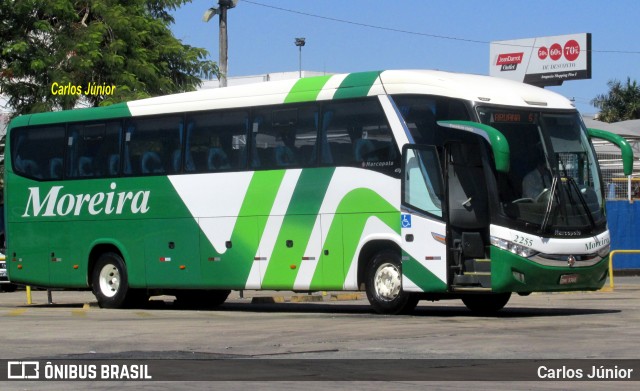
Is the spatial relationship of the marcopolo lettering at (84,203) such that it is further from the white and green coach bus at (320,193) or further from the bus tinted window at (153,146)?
the bus tinted window at (153,146)

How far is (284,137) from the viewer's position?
2014 cm

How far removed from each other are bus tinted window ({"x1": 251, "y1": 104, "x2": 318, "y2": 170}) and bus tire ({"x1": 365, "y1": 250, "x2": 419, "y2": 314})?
1.97 metres

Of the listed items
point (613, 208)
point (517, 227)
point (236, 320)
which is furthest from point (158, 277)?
point (613, 208)

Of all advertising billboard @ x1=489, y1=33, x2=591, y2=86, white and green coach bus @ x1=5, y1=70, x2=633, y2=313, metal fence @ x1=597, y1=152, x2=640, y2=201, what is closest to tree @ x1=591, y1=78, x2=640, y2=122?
advertising billboard @ x1=489, y1=33, x2=591, y2=86

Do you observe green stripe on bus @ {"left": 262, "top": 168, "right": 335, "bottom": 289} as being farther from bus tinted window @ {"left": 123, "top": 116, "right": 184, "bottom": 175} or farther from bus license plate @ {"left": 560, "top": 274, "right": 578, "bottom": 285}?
bus license plate @ {"left": 560, "top": 274, "right": 578, "bottom": 285}

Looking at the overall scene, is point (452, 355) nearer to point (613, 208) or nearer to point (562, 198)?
point (562, 198)

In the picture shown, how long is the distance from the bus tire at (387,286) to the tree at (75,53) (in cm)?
1797

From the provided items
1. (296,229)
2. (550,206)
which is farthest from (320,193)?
(550,206)

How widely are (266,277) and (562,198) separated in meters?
5.34

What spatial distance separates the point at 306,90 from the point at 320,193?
Answer: 5.54 ft

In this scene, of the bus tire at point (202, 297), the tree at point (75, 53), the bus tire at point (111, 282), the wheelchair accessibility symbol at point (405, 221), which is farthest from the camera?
the tree at point (75, 53)

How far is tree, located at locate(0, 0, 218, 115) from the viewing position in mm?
35688

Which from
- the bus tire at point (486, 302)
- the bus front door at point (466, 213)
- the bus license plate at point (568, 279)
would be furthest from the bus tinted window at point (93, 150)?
the bus license plate at point (568, 279)

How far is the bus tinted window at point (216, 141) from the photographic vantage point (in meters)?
20.8
